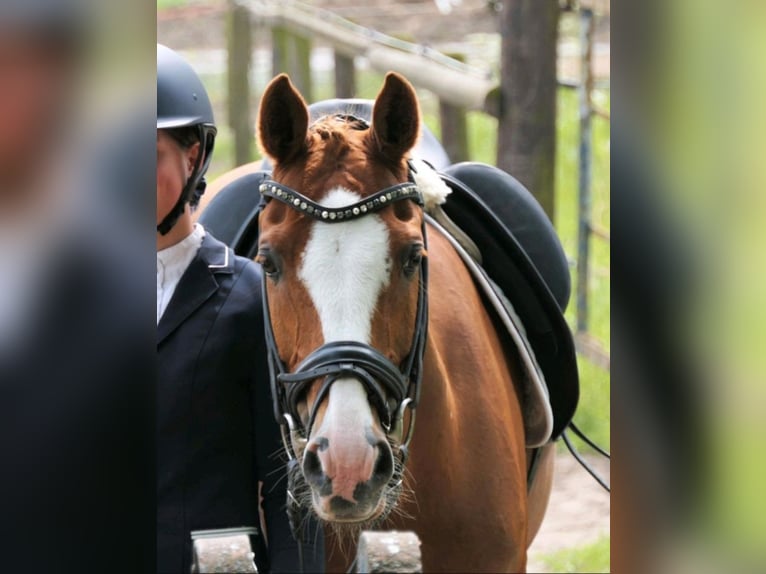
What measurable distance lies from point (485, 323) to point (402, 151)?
0.63 metres

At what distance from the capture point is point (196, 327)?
223cm

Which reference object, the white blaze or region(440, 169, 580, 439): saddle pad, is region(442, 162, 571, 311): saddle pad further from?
the white blaze

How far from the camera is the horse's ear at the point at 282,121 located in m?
2.35

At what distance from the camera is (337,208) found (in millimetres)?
2211

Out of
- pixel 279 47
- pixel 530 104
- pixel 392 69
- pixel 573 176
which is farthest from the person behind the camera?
pixel 573 176

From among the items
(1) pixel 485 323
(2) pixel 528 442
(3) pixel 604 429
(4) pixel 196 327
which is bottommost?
(3) pixel 604 429

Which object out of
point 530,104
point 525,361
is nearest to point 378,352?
point 525,361

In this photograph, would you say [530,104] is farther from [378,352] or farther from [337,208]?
[378,352]
